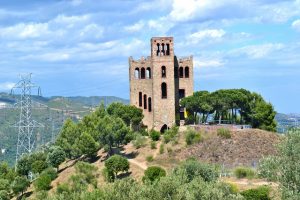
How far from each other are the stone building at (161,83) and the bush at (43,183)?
65.9 feet

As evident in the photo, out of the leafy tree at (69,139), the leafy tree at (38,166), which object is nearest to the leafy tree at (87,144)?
the leafy tree at (69,139)

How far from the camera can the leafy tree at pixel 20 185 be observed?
7181 cm

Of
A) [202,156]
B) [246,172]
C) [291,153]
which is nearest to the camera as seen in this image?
[291,153]

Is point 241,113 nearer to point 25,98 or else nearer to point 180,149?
point 180,149

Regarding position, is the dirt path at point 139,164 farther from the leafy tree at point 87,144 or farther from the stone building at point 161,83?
the stone building at point 161,83

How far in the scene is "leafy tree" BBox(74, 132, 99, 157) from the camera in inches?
3009

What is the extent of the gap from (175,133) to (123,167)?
13096mm

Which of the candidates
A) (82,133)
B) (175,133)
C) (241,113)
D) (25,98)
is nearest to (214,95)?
(241,113)

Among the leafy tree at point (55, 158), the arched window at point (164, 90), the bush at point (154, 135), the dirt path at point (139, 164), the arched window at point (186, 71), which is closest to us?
the dirt path at point (139, 164)

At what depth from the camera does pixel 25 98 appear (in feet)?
280

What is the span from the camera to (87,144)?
76.4 meters

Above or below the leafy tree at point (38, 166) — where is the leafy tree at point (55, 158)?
above

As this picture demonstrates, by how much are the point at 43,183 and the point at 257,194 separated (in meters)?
29.6

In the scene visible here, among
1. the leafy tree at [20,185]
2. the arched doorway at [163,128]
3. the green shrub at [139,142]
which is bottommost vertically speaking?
the leafy tree at [20,185]
